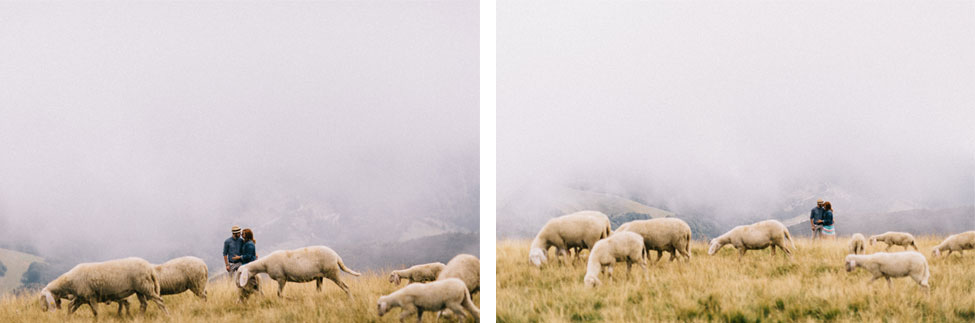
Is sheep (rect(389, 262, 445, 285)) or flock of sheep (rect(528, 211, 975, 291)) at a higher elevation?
flock of sheep (rect(528, 211, 975, 291))

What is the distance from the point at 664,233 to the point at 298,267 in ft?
8.21

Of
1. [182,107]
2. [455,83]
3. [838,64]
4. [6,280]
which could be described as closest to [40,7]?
[182,107]

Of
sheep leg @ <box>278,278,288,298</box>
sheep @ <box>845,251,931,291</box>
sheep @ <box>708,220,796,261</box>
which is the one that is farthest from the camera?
sheep @ <box>708,220,796,261</box>

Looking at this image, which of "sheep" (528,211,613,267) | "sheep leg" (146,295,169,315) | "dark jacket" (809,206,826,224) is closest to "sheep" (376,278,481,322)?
"sheep" (528,211,613,267)

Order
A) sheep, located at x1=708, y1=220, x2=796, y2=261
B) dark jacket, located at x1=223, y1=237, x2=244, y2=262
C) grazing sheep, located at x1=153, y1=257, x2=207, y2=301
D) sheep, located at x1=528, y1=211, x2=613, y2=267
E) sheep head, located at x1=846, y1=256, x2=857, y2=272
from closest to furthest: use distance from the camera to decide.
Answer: grazing sheep, located at x1=153, y1=257, x2=207, y2=301, dark jacket, located at x1=223, y1=237, x2=244, y2=262, sheep head, located at x1=846, y1=256, x2=857, y2=272, sheep, located at x1=708, y1=220, x2=796, y2=261, sheep, located at x1=528, y1=211, x2=613, y2=267

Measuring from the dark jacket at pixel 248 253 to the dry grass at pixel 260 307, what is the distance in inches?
6.7

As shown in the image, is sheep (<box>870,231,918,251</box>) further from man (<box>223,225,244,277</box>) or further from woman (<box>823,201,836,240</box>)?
man (<box>223,225,244,277</box>)

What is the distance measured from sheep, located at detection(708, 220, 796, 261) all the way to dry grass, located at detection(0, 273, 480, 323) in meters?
1.81

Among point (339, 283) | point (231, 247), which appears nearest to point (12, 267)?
point (231, 247)

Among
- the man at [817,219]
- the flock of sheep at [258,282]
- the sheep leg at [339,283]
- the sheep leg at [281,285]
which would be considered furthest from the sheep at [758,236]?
the sheep leg at [281,285]

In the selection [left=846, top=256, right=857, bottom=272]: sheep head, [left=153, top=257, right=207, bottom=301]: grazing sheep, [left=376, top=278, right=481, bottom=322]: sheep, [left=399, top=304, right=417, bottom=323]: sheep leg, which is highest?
[left=153, top=257, right=207, bottom=301]: grazing sheep

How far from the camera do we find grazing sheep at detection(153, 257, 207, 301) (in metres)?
4.53

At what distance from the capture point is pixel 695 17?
5.36 metres

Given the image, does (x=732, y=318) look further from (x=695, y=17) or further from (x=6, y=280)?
(x=6, y=280)
